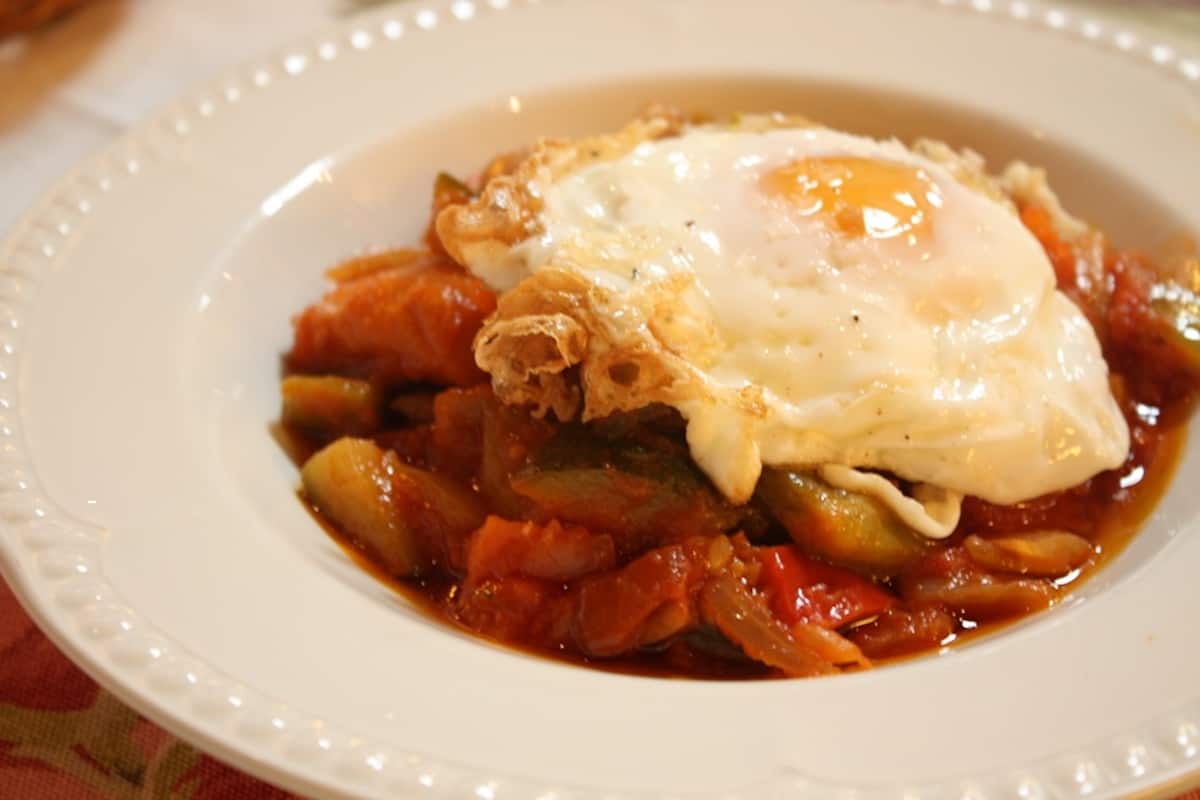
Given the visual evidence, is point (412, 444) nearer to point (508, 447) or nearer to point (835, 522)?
point (508, 447)

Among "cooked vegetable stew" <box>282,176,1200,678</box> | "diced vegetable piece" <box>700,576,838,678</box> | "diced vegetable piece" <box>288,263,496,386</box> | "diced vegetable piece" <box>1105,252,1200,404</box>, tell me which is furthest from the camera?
"diced vegetable piece" <box>1105,252,1200,404</box>

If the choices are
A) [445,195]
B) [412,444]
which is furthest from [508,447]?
[445,195]

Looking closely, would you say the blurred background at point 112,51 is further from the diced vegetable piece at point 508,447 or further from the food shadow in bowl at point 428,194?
the diced vegetable piece at point 508,447

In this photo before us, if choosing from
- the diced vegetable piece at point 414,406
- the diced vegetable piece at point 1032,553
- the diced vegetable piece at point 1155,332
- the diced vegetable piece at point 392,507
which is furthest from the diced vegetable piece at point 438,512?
the diced vegetable piece at point 1155,332

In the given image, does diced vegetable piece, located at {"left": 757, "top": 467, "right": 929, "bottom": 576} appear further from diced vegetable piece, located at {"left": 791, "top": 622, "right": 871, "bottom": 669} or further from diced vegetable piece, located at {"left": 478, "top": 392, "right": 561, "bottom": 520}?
diced vegetable piece, located at {"left": 478, "top": 392, "right": 561, "bottom": 520}

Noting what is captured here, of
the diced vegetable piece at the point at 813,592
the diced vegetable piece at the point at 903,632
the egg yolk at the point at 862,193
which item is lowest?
the diced vegetable piece at the point at 903,632

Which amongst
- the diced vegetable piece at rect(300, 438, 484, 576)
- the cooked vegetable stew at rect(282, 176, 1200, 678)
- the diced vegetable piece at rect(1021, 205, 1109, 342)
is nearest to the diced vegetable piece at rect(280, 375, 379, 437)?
the cooked vegetable stew at rect(282, 176, 1200, 678)
